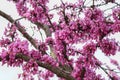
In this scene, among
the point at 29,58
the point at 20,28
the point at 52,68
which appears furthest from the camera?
the point at 20,28

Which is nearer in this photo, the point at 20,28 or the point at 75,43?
the point at 75,43

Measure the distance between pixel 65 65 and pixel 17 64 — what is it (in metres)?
2.52

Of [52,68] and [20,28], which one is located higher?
[20,28]

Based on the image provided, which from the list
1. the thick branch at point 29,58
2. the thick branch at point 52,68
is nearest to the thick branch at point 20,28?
the thick branch at point 29,58

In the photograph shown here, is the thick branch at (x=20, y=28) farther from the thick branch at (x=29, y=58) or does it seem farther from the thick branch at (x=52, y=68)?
the thick branch at (x=52, y=68)

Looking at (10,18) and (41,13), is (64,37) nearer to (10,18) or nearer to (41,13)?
(41,13)

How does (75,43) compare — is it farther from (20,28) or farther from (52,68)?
(20,28)

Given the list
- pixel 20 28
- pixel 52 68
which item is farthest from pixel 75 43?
A: pixel 20 28

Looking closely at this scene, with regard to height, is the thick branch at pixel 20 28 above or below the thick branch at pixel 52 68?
above

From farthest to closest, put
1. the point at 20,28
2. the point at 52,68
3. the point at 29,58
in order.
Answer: the point at 20,28 < the point at 52,68 < the point at 29,58

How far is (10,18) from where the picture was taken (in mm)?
10875

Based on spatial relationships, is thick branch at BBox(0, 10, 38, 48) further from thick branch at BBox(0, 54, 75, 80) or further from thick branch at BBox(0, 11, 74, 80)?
thick branch at BBox(0, 54, 75, 80)

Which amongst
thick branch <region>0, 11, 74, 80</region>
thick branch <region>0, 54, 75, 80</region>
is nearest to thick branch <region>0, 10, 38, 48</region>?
thick branch <region>0, 11, 74, 80</region>

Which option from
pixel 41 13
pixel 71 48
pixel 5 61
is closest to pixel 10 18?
pixel 41 13
